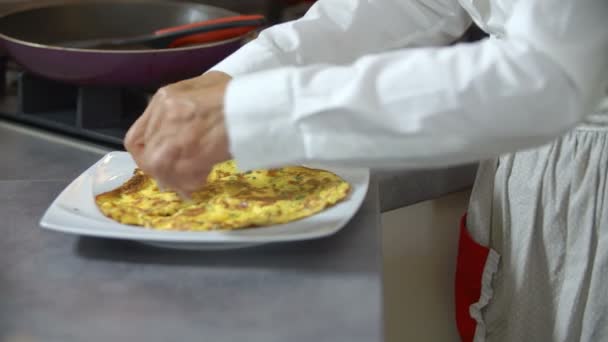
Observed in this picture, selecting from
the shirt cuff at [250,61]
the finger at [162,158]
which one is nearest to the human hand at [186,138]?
the finger at [162,158]

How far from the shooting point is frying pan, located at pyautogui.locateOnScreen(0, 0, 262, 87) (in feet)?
4.34

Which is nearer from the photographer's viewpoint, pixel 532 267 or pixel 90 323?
pixel 90 323

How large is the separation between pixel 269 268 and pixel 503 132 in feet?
0.84

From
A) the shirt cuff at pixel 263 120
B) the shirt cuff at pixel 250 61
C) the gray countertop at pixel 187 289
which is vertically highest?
the shirt cuff at pixel 263 120

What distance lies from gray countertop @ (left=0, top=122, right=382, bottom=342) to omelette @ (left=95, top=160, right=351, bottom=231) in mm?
30

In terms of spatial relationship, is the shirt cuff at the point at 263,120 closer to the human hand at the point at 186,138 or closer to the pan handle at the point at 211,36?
the human hand at the point at 186,138

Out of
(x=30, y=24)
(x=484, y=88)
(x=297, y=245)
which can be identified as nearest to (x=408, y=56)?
(x=484, y=88)

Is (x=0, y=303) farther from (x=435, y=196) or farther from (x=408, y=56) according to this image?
(x=435, y=196)

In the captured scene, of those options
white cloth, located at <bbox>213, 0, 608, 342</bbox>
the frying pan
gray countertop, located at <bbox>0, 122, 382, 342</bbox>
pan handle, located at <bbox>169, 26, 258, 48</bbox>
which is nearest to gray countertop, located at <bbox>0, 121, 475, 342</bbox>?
gray countertop, located at <bbox>0, 122, 382, 342</bbox>

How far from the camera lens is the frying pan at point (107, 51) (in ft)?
4.34

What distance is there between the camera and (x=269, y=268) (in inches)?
33.6

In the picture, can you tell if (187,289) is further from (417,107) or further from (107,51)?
(107,51)

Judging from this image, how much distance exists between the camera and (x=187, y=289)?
82 cm

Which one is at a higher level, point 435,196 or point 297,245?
point 297,245
